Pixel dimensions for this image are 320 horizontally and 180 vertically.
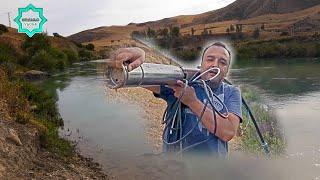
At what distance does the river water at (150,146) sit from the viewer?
6.16m

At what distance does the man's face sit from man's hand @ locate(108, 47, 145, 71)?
365mm

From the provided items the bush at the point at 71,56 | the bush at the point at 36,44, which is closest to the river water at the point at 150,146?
the bush at the point at 36,44

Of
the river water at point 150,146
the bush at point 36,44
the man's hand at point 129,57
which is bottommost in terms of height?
the river water at point 150,146

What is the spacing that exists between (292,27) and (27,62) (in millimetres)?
56156

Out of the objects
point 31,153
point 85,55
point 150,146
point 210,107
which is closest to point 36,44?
point 85,55

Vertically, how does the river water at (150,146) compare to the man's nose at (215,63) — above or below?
below

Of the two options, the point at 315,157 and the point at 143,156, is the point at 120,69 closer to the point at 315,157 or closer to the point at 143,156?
the point at 143,156

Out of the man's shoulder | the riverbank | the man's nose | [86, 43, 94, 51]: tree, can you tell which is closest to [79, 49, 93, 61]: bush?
[86, 43, 94, 51]: tree

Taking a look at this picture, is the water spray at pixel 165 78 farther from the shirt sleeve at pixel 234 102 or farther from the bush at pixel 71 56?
the bush at pixel 71 56

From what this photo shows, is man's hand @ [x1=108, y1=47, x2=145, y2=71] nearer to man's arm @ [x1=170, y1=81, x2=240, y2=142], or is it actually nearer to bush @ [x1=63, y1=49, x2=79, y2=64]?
man's arm @ [x1=170, y1=81, x2=240, y2=142]

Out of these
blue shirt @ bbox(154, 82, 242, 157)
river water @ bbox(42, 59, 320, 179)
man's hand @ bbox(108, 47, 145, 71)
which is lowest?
river water @ bbox(42, 59, 320, 179)

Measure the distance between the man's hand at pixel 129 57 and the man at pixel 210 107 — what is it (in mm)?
252

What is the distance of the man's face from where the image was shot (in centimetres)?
189

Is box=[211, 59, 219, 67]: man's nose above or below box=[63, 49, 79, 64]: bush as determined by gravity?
above
